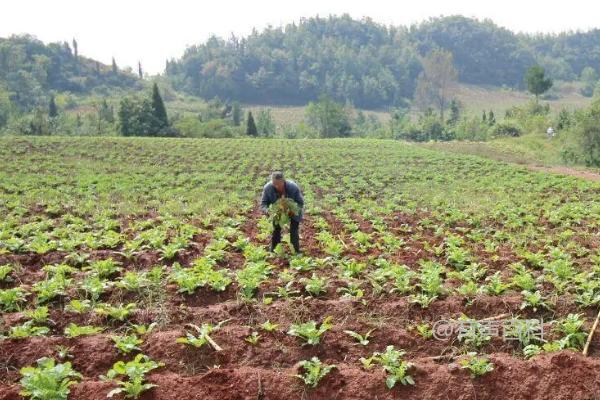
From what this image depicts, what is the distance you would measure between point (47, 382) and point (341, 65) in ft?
561

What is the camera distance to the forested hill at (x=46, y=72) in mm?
101688

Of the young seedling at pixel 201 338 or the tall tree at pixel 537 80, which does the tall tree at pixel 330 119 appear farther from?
the young seedling at pixel 201 338

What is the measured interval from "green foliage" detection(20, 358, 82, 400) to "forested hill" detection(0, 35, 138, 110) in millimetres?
103145

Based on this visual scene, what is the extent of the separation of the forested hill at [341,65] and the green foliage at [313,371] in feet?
485

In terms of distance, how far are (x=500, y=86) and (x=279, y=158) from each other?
151 metres

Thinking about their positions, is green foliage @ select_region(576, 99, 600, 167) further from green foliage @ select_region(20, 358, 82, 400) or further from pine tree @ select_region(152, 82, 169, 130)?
pine tree @ select_region(152, 82, 169, 130)

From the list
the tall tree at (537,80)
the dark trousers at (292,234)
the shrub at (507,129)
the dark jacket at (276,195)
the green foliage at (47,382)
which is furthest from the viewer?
the tall tree at (537,80)

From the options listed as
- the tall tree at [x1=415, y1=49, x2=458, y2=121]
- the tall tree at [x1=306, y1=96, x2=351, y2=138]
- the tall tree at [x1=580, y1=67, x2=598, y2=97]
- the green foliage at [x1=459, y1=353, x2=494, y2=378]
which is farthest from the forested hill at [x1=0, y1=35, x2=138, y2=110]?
the tall tree at [x1=580, y1=67, x2=598, y2=97]

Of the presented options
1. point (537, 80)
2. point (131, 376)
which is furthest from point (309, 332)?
point (537, 80)

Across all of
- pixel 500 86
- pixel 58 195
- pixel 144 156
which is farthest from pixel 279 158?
pixel 500 86

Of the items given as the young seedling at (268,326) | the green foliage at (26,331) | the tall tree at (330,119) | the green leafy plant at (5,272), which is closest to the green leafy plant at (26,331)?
the green foliage at (26,331)

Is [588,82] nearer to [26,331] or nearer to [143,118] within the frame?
[143,118]

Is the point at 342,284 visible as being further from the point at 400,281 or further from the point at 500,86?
the point at 500,86

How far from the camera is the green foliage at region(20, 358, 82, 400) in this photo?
4887 millimetres
